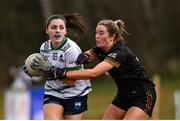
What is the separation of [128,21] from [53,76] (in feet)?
97.3

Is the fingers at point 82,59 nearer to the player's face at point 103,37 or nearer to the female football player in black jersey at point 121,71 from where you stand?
the female football player in black jersey at point 121,71

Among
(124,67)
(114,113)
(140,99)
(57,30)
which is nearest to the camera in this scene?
(57,30)

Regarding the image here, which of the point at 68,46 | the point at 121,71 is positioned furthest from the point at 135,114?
the point at 68,46

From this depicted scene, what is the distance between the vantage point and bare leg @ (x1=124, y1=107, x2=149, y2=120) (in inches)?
354

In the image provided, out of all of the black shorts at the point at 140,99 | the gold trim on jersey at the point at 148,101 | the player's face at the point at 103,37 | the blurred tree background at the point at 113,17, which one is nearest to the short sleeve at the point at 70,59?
the player's face at the point at 103,37

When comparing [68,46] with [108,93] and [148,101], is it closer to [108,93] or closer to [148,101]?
[148,101]

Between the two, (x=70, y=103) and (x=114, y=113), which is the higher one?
(x=70, y=103)

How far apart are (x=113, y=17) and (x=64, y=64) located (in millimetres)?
28384

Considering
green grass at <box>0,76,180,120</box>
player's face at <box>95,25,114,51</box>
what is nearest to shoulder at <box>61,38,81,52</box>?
player's face at <box>95,25,114,51</box>

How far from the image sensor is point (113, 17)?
122 feet

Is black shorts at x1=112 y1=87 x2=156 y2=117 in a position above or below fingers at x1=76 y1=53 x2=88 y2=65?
below

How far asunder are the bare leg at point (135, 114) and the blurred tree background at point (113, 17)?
1088 inches

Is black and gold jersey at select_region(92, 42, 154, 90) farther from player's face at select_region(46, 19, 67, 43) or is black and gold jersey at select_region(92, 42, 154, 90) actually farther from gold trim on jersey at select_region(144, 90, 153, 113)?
player's face at select_region(46, 19, 67, 43)

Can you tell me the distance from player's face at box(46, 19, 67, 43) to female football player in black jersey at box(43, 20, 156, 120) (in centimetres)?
36
